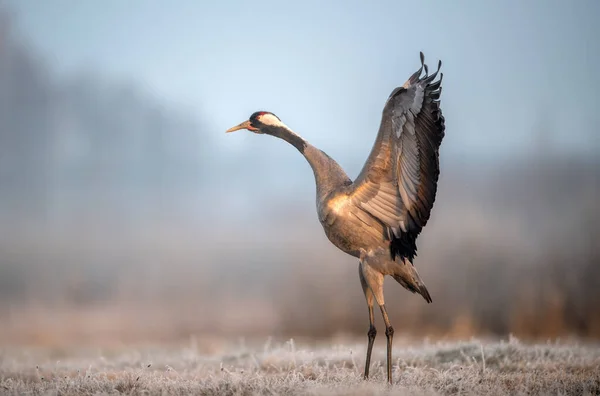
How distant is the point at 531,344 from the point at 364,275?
3.88m

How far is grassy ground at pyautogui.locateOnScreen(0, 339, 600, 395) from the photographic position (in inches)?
229

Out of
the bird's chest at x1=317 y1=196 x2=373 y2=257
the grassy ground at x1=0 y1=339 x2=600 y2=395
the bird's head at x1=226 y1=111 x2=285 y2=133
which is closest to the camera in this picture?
the grassy ground at x1=0 y1=339 x2=600 y2=395

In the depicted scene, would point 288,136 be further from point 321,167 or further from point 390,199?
point 390,199

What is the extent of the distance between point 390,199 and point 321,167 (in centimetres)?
74

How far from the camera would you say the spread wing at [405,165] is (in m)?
5.91

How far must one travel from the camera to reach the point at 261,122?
6824mm

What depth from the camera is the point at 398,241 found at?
246 inches

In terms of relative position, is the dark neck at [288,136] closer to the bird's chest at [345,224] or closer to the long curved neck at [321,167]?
the long curved neck at [321,167]

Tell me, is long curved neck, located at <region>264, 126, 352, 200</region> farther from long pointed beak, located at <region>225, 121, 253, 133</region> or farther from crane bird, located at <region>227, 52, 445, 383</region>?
long pointed beak, located at <region>225, 121, 253, 133</region>

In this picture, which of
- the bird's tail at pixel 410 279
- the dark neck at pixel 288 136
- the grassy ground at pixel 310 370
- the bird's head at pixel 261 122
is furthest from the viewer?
the bird's head at pixel 261 122

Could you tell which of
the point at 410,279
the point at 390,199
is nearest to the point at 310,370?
the point at 410,279

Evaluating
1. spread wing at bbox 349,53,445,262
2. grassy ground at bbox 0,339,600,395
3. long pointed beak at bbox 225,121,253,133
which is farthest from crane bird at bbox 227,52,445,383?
long pointed beak at bbox 225,121,253,133

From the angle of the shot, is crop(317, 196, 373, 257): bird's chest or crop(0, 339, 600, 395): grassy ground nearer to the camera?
crop(0, 339, 600, 395): grassy ground

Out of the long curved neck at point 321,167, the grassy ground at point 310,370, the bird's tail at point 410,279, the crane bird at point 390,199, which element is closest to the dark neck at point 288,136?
the long curved neck at point 321,167
